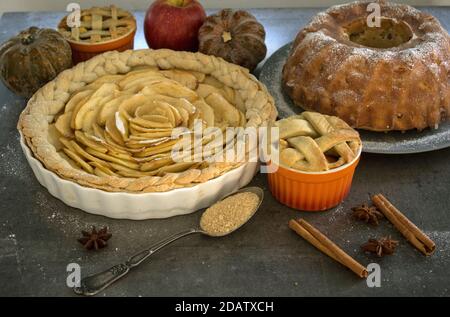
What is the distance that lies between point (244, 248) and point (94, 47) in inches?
34.7

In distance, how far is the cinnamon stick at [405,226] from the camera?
1429mm

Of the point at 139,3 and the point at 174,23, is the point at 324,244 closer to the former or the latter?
the point at 174,23

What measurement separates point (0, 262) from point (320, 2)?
6.39 ft

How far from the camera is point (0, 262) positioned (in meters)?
1.42

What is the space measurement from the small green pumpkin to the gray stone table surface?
0.28m

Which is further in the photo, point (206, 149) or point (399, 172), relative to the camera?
point (399, 172)

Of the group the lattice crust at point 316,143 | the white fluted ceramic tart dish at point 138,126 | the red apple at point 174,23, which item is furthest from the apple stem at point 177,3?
the lattice crust at point 316,143

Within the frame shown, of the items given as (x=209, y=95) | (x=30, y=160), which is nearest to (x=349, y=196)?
(x=209, y=95)

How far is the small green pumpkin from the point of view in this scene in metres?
1.83

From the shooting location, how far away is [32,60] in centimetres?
183

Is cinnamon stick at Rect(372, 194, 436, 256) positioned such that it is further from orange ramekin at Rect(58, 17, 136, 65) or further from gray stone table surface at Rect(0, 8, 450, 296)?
orange ramekin at Rect(58, 17, 136, 65)
